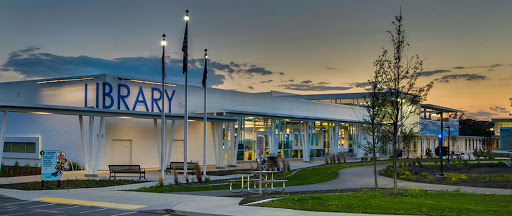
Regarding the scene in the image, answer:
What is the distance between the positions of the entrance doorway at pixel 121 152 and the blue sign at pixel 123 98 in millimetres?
2597

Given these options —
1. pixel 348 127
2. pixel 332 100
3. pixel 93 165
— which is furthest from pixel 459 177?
pixel 332 100

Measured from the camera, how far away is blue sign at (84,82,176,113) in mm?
34906

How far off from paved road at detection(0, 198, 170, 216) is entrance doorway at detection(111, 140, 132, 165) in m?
18.9

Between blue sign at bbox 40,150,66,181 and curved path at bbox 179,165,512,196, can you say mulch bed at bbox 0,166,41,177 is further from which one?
curved path at bbox 179,165,512,196

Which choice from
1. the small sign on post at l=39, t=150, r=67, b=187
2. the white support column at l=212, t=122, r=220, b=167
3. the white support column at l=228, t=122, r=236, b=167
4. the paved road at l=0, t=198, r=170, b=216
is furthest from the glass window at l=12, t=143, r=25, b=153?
the paved road at l=0, t=198, r=170, b=216

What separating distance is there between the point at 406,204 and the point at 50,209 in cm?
1107

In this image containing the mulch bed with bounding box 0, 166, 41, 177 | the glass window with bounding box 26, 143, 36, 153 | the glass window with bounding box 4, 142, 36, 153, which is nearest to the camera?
the mulch bed with bounding box 0, 166, 41, 177

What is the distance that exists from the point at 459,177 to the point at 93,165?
2120cm

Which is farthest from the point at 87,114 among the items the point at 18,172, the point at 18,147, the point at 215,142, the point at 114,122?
the point at 18,147

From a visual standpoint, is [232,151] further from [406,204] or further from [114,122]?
[406,204]

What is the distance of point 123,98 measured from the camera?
3622 cm

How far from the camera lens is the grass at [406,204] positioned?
1392 centimetres

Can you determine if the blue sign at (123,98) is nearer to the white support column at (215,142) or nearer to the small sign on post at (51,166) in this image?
the white support column at (215,142)

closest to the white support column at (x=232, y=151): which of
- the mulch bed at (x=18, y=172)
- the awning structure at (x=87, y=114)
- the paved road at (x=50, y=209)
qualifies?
the awning structure at (x=87, y=114)
